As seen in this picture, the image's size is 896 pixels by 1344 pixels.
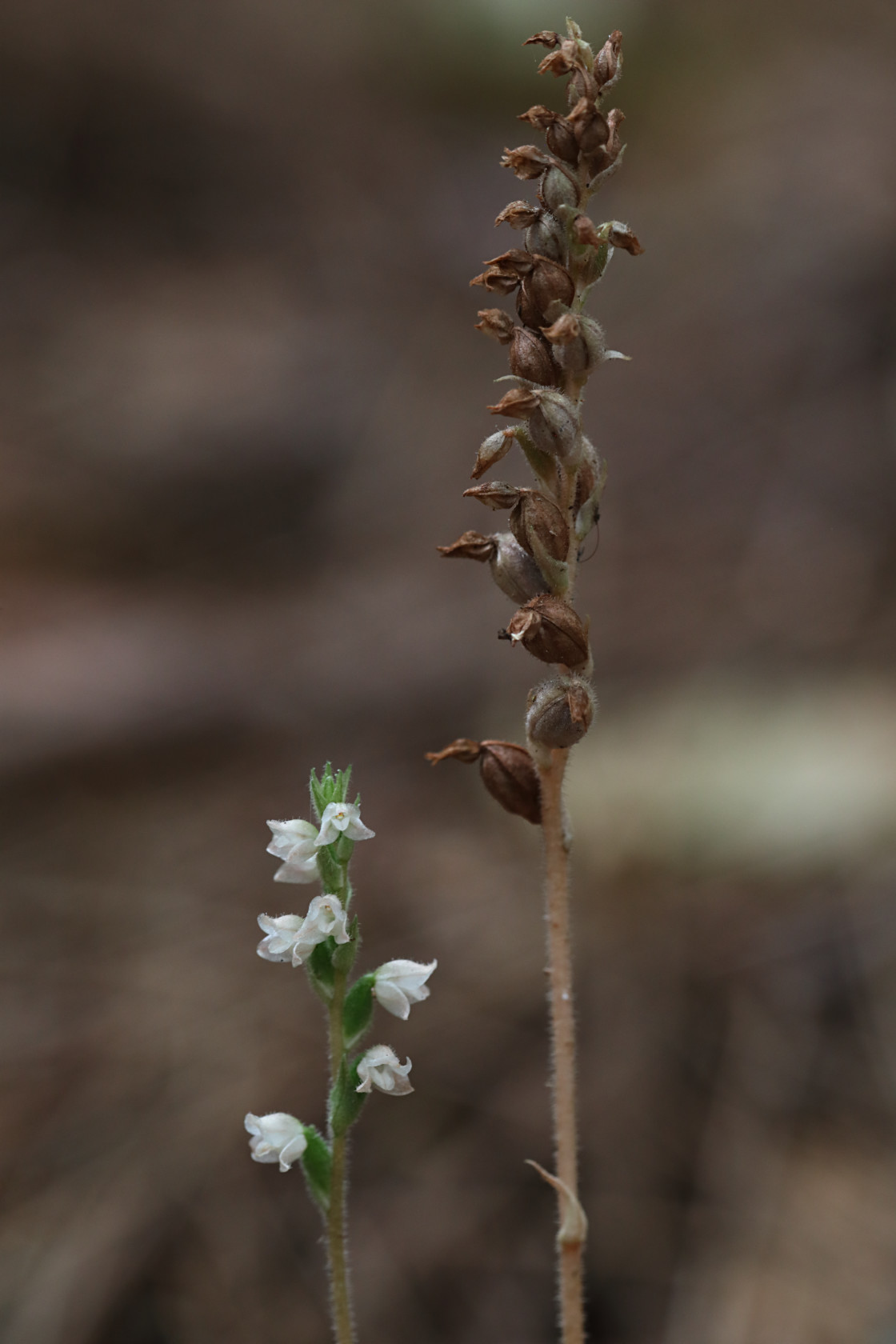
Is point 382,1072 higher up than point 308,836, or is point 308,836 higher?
point 308,836

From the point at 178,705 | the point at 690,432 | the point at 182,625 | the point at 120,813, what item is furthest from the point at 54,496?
the point at 690,432

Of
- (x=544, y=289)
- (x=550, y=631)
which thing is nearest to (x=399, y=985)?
(x=550, y=631)

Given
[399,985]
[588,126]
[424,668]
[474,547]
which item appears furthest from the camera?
[424,668]

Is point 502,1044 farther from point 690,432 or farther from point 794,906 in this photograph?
point 690,432

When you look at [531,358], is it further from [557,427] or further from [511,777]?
[511,777]

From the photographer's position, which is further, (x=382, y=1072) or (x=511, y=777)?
(x=511, y=777)

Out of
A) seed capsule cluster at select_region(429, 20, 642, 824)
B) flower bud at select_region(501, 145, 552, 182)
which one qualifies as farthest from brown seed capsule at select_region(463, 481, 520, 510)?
flower bud at select_region(501, 145, 552, 182)

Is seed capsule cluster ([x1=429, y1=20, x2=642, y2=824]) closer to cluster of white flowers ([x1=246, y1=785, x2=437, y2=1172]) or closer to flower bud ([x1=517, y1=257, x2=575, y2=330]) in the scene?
flower bud ([x1=517, y1=257, x2=575, y2=330])
